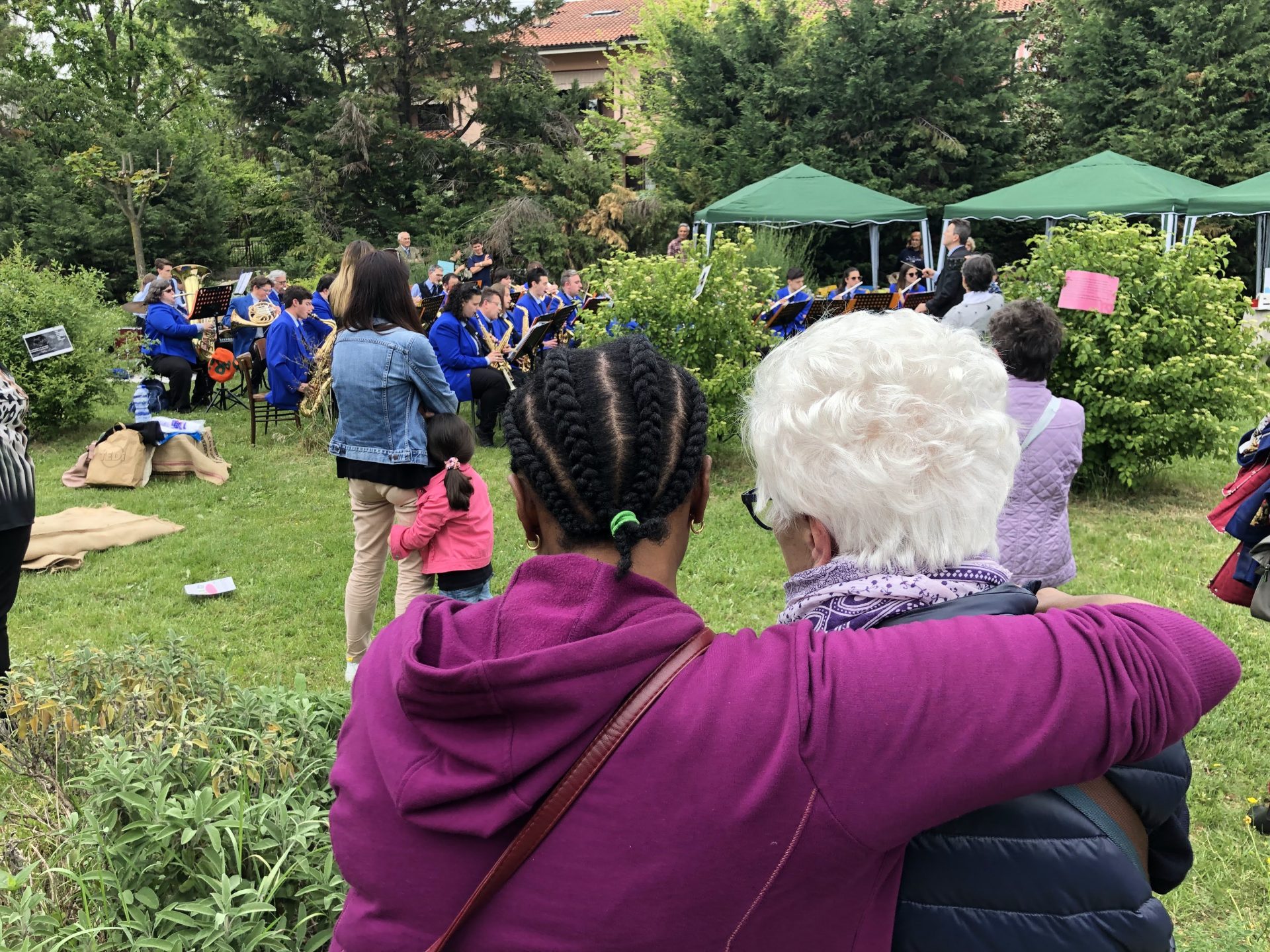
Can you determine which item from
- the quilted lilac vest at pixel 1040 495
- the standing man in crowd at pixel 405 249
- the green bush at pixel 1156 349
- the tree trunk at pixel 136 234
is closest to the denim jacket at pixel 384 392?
the quilted lilac vest at pixel 1040 495

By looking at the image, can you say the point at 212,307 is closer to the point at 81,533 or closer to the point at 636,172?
the point at 81,533

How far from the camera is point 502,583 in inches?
242

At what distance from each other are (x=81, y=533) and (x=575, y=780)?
7.00 m

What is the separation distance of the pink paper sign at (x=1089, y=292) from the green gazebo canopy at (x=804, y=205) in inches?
368

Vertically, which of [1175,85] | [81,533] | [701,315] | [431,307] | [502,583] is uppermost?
[1175,85]

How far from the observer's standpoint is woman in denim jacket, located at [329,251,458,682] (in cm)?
432

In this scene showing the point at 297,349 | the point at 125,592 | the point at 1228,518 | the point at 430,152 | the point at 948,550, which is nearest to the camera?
the point at 948,550

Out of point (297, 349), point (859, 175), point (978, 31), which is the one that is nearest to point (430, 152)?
point (859, 175)

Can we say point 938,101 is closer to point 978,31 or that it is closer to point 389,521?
point 978,31

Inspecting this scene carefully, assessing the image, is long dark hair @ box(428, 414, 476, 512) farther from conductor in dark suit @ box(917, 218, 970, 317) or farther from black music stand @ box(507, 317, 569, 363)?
black music stand @ box(507, 317, 569, 363)

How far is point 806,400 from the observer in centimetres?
148

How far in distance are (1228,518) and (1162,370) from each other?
400cm

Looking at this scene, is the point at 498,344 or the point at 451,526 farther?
the point at 498,344

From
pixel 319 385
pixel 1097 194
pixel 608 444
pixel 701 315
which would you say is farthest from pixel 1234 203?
pixel 608 444
